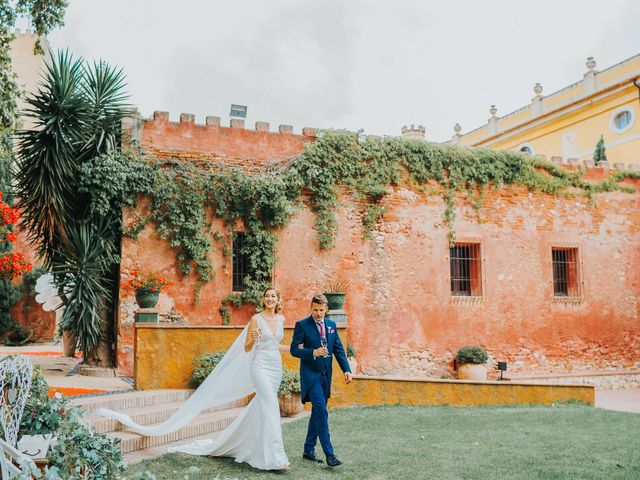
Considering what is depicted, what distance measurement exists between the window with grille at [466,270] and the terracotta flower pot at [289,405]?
21.4 feet

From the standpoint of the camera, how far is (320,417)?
5.47 meters

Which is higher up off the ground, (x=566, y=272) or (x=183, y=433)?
(x=566, y=272)

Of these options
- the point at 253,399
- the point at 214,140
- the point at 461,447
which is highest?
the point at 214,140

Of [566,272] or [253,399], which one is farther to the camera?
[566,272]

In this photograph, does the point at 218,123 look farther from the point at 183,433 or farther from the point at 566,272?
the point at 566,272

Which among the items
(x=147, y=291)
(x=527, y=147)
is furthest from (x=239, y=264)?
(x=527, y=147)

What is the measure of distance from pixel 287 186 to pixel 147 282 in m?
3.44

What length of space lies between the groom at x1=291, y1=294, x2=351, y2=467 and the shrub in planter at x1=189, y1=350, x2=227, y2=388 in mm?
2788

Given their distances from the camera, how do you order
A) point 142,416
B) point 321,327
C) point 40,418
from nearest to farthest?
point 40,418 < point 321,327 < point 142,416

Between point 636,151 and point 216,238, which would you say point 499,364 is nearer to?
point 216,238

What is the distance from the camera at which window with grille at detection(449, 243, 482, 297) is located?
1368 cm

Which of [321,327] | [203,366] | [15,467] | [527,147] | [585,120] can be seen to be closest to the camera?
[15,467]

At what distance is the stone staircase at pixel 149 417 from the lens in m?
5.97

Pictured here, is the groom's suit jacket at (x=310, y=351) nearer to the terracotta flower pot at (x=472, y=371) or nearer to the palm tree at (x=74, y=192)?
the palm tree at (x=74, y=192)
